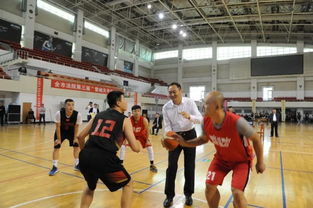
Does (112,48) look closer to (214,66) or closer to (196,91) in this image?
(196,91)

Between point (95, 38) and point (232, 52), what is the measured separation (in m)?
19.2

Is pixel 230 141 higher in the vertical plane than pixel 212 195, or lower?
higher

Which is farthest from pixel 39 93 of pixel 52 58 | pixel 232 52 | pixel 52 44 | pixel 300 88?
pixel 300 88

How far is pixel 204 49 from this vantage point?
33094mm

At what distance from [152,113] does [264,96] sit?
15.7 m

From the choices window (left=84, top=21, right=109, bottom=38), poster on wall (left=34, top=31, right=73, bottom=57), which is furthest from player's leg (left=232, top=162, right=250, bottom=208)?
window (left=84, top=21, right=109, bottom=38)

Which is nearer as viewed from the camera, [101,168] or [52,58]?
[101,168]

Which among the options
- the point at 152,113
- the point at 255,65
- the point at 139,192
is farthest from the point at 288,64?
the point at 139,192

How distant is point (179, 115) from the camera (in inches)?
129

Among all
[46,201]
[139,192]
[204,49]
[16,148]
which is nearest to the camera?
[46,201]

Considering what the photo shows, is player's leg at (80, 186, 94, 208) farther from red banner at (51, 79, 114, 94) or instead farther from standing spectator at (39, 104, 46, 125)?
red banner at (51, 79, 114, 94)

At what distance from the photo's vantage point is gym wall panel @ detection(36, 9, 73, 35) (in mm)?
20817

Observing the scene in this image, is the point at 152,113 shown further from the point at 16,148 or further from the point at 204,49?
the point at 16,148

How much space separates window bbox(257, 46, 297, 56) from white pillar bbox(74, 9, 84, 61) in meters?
23.0
